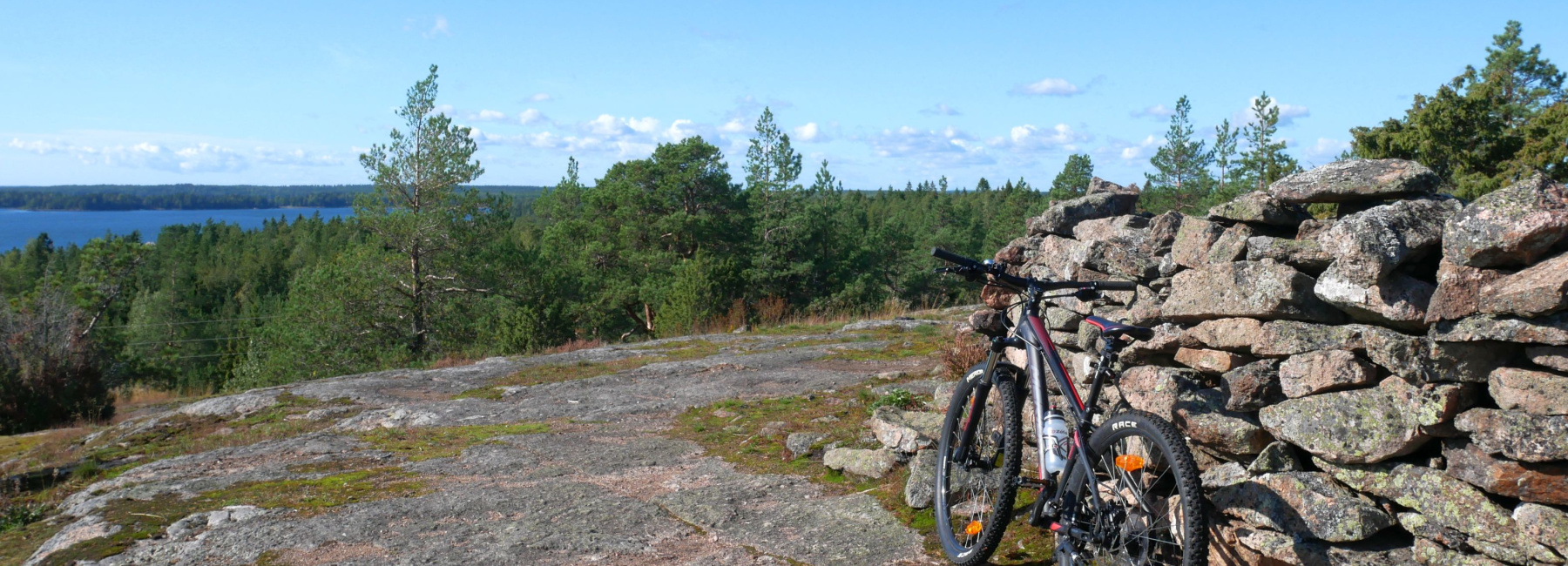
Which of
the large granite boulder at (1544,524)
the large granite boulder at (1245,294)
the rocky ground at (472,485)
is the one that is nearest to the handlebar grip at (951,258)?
the large granite boulder at (1245,294)

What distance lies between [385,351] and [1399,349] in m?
26.3

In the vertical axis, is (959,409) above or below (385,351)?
above

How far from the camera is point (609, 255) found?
1480 inches

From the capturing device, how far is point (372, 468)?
7145 mm

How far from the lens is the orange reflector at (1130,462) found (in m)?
3.36

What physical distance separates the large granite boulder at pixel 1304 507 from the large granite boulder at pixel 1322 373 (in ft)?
1.14

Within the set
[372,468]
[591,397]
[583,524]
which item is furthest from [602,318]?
[583,524]

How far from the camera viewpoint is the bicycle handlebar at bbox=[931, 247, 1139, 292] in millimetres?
4129

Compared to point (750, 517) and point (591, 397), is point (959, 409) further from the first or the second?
point (591, 397)

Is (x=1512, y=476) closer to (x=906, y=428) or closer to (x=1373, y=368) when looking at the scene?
(x=1373, y=368)

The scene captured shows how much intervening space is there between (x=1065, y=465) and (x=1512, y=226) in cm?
178

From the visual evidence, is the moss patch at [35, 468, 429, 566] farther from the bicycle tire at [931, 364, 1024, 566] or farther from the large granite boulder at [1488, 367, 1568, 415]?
the large granite boulder at [1488, 367, 1568, 415]

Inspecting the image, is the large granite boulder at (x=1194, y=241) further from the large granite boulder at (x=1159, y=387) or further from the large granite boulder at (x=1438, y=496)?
the large granite boulder at (x=1438, y=496)

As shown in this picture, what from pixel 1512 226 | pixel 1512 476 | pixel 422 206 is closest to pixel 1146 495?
pixel 1512 476
